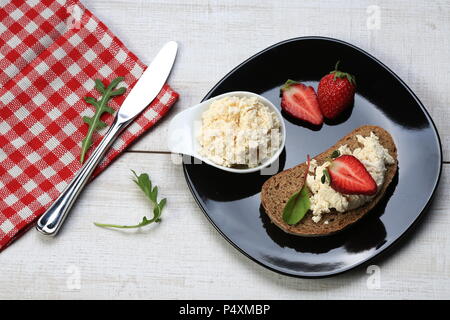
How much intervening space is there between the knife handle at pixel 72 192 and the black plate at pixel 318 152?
11.2 inches

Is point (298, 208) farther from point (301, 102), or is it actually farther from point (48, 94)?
point (48, 94)

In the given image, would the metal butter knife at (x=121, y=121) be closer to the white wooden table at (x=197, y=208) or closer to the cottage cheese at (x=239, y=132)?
the white wooden table at (x=197, y=208)

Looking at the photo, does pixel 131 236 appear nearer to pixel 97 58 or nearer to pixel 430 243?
pixel 97 58

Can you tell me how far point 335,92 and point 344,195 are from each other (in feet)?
1.06

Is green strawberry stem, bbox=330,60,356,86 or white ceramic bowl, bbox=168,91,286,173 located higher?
green strawberry stem, bbox=330,60,356,86

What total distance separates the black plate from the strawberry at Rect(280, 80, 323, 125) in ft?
0.13

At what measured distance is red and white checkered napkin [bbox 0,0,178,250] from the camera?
2.03m

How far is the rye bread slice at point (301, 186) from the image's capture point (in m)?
1.89

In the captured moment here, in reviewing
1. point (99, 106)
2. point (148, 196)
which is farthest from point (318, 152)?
point (99, 106)

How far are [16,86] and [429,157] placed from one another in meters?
1.36

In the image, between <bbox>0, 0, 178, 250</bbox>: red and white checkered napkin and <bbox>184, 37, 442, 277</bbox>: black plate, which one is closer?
<bbox>184, 37, 442, 277</bbox>: black plate

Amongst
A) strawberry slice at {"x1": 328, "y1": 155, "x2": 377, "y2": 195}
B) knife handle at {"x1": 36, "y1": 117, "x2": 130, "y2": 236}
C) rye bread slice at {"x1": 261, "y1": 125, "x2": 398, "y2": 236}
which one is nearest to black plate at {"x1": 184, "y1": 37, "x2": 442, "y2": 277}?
rye bread slice at {"x1": 261, "y1": 125, "x2": 398, "y2": 236}

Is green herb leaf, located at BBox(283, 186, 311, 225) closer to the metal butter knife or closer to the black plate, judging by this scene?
the black plate
